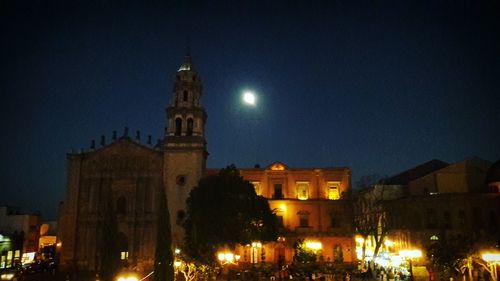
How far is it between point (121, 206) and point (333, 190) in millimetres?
22148

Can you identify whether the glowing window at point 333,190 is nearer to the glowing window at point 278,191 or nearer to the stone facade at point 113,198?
the glowing window at point 278,191

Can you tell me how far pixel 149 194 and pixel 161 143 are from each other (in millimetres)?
5737

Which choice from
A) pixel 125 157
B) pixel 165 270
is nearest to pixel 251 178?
pixel 125 157

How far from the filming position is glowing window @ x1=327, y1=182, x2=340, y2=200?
45.2m

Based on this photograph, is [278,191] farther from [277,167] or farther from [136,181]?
[136,181]

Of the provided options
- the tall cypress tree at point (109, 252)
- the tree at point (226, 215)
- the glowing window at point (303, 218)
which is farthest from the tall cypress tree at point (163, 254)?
the glowing window at point (303, 218)

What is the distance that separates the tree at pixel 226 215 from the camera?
108 feet

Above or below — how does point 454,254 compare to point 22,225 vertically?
below

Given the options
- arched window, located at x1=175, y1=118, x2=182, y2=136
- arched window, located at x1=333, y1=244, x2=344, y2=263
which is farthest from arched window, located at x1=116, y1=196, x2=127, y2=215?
arched window, located at x1=333, y1=244, x2=344, y2=263

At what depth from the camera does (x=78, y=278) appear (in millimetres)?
35750

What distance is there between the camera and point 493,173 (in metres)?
37.7

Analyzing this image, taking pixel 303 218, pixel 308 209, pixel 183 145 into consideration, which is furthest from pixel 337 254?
pixel 183 145

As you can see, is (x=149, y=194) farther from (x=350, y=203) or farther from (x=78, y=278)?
(x=350, y=203)

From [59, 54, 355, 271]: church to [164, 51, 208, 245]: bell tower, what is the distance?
10cm
